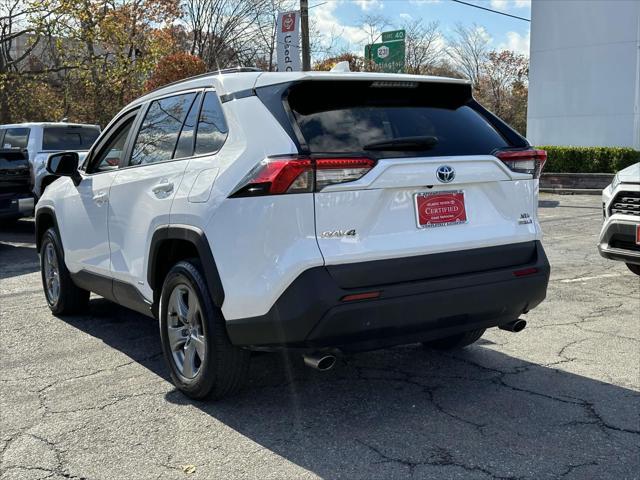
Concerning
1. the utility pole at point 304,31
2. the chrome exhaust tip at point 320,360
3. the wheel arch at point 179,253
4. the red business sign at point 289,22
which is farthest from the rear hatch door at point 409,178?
the red business sign at point 289,22

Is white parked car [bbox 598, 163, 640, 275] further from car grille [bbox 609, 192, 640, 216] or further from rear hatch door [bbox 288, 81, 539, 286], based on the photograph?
rear hatch door [bbox 288, 81, 539, 286]

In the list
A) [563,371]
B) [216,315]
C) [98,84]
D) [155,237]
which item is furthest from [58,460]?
[98,84]

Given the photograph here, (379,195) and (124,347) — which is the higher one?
(379,195)

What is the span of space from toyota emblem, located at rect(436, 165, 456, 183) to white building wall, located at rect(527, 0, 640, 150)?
61.8 feet

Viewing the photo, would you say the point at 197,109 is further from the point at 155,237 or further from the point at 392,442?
the point at 392,442

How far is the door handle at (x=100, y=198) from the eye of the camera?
4.88 meters

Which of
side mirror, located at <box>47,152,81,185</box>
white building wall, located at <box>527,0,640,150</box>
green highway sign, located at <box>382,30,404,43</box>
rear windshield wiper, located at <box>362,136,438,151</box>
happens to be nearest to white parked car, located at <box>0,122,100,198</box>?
side mirror, located at <box>47,152,81,185</box>

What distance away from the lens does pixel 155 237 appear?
13.4ft

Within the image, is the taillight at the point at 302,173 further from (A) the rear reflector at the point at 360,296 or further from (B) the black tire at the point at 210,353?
(B) the black tire at the point at 210,353

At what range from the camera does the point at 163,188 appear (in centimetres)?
408

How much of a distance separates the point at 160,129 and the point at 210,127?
78 cm

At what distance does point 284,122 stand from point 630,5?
19750 mm

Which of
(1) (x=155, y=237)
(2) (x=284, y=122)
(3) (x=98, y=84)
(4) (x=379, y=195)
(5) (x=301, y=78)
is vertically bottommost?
(1) (x=155, y=237)

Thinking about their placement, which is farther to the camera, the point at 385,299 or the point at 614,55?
the point at 614,55
